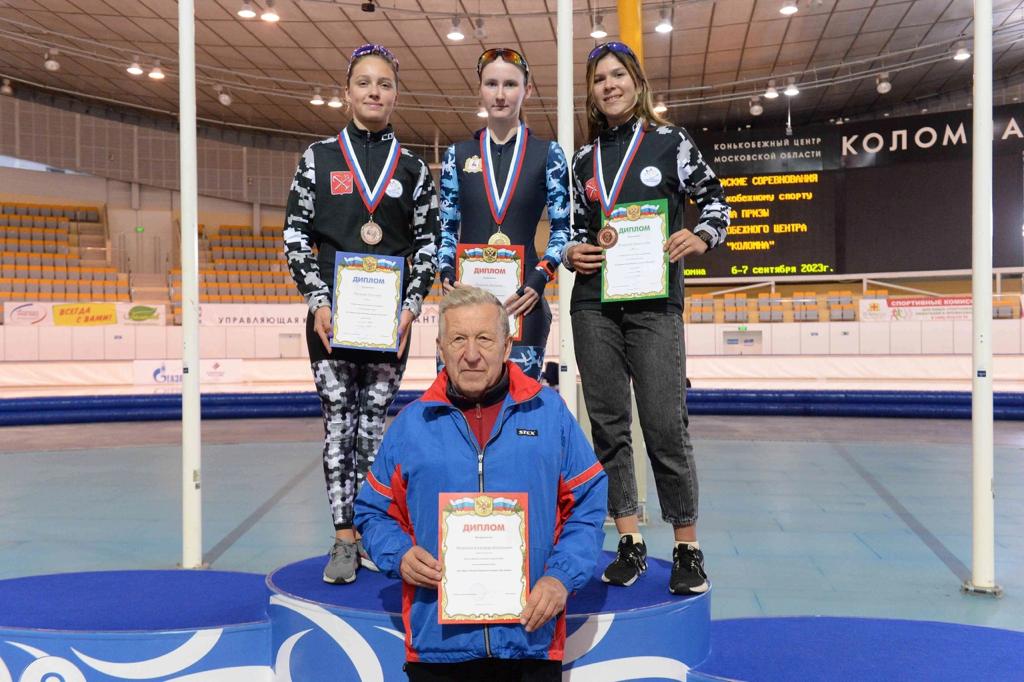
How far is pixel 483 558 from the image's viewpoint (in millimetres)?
1538

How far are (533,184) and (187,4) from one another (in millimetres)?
1508

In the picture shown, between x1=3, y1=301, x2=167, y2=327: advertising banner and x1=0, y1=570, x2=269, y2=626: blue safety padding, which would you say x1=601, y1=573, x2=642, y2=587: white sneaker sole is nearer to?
x1=0, y1=570, x2=269, y2=626: blue safety padding

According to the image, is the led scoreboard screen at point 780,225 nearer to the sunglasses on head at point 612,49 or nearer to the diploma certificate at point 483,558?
the sunglasses on head at point 612,49

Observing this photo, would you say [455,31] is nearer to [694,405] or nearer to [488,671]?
[694,405]

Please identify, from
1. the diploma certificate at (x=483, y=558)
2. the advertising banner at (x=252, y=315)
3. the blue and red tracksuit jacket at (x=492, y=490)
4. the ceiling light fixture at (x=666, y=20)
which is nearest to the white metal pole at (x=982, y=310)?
the blue and red tracksuit jacket at (x=492, y=490)

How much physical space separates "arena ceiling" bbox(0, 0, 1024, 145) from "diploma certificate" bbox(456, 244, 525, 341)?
943 centimetres

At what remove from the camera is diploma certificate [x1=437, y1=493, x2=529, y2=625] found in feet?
5.03

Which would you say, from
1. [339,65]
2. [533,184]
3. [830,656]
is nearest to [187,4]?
[533,184]

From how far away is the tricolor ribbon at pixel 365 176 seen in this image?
244 centimetres

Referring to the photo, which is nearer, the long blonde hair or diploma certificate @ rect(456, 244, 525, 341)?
the long blonde hair

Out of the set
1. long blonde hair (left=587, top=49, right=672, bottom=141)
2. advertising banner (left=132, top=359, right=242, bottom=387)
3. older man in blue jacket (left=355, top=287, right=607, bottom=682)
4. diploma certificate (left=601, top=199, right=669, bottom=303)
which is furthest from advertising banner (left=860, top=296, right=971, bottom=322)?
older man in blue jacket (left=355, top=287, right=607, bottom=682)

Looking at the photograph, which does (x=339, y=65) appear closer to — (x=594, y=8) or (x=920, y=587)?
(x=594, y=8)

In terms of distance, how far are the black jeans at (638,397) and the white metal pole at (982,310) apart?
1.24 metres

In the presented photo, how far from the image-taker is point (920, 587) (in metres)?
2.93
